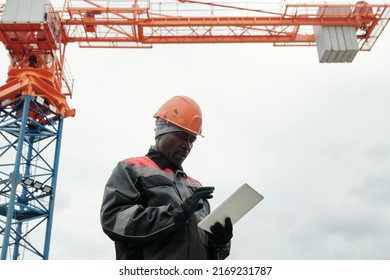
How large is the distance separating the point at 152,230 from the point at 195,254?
40cm

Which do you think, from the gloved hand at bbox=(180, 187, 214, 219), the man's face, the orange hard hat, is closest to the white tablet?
the gloved hand at bbox=(180, 187, 214, 219)

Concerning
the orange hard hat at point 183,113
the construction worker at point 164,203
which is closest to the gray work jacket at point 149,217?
the construction worker at point 164,203

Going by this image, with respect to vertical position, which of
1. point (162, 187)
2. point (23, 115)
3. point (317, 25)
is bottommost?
point (162, 187)

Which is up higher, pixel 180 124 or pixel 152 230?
pixel 180 124

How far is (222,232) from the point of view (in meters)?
3.16

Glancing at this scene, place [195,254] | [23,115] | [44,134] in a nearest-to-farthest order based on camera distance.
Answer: [195,254], [23,115], [44,134]

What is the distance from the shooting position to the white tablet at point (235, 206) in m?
3.03

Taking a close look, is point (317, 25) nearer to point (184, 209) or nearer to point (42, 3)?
point (42, 3)

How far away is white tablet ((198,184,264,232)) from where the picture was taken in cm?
303

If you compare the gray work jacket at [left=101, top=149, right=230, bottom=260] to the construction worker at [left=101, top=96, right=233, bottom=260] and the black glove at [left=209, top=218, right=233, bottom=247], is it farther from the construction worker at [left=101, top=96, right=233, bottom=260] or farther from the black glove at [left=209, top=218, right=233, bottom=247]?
the black glove at [left=209, top=218, right=233, bottom=247]

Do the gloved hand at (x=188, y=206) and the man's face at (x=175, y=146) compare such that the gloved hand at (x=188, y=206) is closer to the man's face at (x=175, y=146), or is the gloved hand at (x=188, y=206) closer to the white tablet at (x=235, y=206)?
the white tablet at (x=235, y=206)

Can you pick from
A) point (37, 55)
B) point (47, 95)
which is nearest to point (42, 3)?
point (37, 55)

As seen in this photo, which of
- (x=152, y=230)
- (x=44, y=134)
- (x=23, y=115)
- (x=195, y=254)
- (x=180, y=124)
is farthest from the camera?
(x=44, y=134)

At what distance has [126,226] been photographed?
296cm
